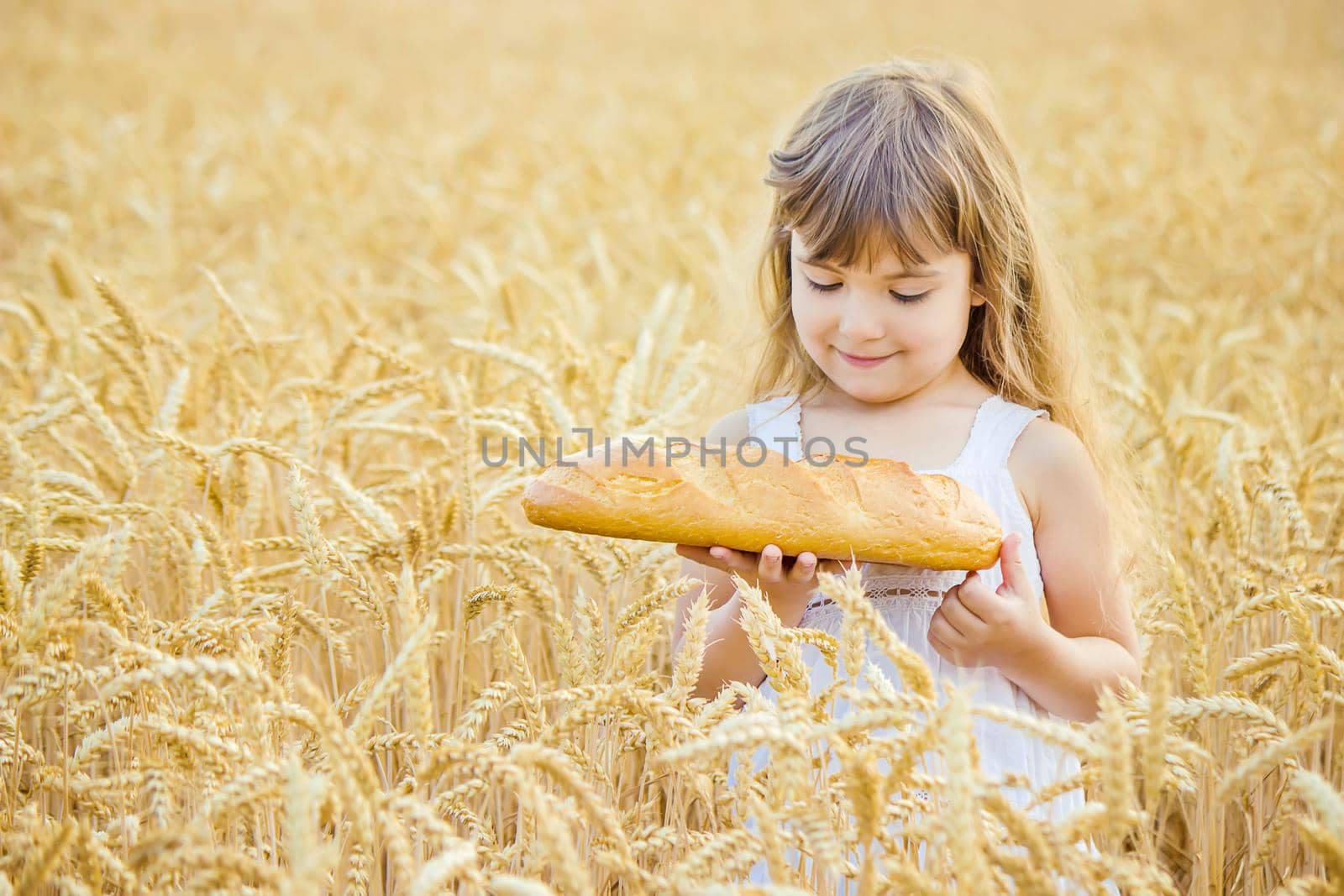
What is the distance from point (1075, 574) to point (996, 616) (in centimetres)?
25

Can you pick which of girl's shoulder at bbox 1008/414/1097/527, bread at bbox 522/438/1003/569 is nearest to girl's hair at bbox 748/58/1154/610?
girl's shoulder at bbox 1008/414/1097/527

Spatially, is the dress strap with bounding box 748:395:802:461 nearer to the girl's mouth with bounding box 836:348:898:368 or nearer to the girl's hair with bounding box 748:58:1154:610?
the girl's hair with bounding box 748:58:1154:610

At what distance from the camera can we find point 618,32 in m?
15.9

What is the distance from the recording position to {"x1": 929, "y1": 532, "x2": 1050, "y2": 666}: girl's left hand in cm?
154

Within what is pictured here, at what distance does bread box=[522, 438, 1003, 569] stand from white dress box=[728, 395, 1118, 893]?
17 cm

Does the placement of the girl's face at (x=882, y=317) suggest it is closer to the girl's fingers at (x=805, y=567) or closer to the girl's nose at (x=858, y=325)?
the girl's nose at (x=858, y=325)

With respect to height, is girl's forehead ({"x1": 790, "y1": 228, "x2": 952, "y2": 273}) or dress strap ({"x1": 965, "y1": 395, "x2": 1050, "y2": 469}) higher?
girl's forehead ({"x1": 790, "y1": 228, "x2": 952, "y2": 273})

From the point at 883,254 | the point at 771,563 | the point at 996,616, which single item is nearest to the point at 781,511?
the point at 771,563

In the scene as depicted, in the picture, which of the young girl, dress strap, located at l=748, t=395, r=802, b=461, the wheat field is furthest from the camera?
dress strap, located at l=748, t=395, r=802, b=461

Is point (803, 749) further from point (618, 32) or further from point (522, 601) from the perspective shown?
point (618, 32)

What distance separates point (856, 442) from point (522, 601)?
0.76m

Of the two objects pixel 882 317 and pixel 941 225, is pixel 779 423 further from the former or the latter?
pixel 941 225

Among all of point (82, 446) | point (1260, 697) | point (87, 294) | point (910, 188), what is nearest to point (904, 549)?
point (910, 188)

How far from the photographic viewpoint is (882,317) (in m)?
1.67
